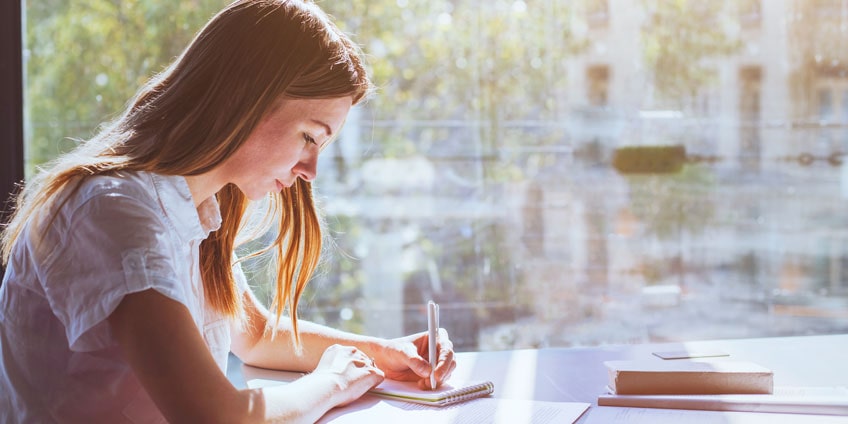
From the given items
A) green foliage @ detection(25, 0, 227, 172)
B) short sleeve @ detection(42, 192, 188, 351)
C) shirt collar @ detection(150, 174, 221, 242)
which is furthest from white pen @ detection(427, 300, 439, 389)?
green foliage @ detection(25, 0, 227, 172)

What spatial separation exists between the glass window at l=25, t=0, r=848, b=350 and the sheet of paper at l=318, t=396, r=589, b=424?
1.58 m

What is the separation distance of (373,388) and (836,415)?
67 centimetres

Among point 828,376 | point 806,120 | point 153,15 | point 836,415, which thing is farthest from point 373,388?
point 806,120

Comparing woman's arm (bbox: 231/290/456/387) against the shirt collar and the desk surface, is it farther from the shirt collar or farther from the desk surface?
the shirt collar

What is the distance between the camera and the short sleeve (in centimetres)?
88

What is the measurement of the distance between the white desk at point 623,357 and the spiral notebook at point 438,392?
36mm

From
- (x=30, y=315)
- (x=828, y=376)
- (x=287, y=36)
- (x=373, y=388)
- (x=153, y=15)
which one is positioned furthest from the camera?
(x=153, y=15)

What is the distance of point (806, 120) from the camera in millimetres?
2861

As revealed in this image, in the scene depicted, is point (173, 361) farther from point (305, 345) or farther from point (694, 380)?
point (694, 380)

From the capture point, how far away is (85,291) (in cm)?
89

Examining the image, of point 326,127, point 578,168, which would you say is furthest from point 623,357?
point 578,168

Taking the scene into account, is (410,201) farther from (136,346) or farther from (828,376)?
(136,346)

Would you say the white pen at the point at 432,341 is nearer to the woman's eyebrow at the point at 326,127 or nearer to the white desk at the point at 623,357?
the white desk at the point at 623,357

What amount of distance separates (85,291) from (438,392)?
0.56 metres
